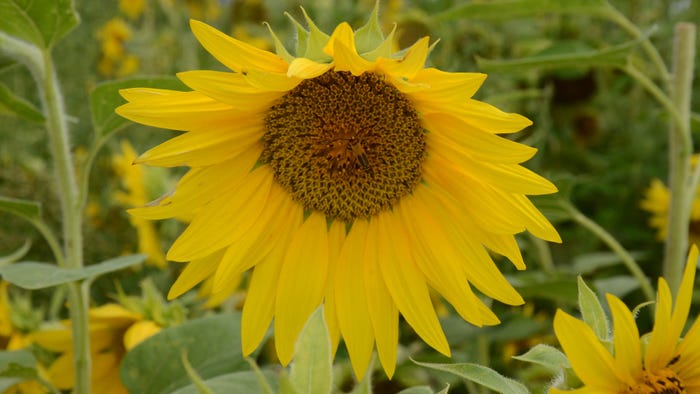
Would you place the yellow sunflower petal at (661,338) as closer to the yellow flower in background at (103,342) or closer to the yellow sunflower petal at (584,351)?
the yellow sunflower petal at (584,351)

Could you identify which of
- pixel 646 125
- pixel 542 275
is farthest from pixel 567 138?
pixel 542 275

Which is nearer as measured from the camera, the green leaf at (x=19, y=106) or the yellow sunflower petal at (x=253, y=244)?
the yellow sunflower petal at (x=253, y=244)

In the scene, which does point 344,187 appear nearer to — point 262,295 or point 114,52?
point 262,295

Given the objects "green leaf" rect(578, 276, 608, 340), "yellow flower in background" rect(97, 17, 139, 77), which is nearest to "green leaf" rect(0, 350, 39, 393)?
"green leaf" rect(578, 276, 608, 340)

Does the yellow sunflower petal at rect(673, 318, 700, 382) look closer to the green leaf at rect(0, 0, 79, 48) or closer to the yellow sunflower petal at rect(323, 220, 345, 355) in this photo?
the yellow sunflower petal at rect(323, 220, 345, 355)

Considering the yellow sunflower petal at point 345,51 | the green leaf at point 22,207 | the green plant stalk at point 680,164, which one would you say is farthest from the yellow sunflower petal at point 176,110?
the green plant stalk at point 680,164

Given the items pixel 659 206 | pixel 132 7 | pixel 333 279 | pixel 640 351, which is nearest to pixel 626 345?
pixel 640 351
